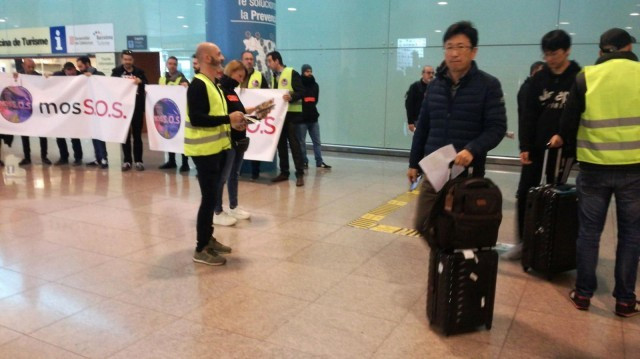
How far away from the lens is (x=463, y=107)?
120 inches

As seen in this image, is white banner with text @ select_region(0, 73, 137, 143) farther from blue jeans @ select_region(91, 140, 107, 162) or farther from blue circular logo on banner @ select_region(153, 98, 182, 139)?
blue circular logo on banner @ select_region(153, 98, 182, 139)

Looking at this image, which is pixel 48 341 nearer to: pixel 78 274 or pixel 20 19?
pixel 78 274

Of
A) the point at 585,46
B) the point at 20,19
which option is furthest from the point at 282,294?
the point at 20,19

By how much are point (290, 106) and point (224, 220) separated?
8.29 ft

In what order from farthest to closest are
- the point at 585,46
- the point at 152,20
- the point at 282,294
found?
1. the point at 152,20
2. the point at 585,46
3. the point at 282,294

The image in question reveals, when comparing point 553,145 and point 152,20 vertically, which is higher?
point 152,20

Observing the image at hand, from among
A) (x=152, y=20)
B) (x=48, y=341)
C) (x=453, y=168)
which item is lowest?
(x=48, y=341)

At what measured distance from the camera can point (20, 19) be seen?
14.0 meters

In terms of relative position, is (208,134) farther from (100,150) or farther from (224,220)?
(100,150)

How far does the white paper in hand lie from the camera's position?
2.88 metres

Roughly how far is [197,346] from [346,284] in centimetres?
125

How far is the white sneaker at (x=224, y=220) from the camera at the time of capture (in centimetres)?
509

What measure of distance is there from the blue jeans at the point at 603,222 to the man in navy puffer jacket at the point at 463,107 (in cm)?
69

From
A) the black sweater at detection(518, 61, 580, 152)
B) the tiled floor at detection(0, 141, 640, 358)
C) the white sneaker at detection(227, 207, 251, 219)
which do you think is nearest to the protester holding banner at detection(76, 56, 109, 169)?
the tiled floor at detection(0, 141, 640, 358)
